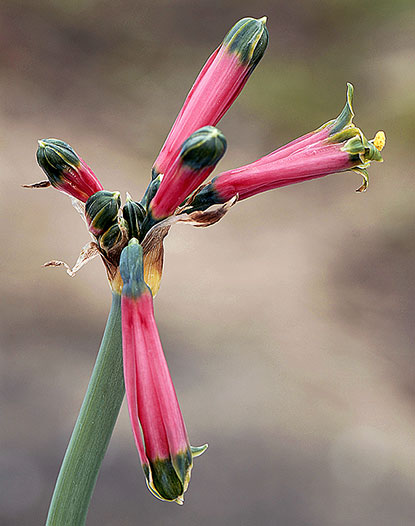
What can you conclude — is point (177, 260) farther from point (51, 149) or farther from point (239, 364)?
point (51, 149)

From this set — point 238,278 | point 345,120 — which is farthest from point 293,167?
point 238,278

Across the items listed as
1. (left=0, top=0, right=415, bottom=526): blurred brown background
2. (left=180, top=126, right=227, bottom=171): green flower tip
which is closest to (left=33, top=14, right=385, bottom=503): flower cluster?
(left=180, top=126, right=227, bottom=171): green flower tip

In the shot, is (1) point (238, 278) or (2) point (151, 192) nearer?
(2) point (151, 192)

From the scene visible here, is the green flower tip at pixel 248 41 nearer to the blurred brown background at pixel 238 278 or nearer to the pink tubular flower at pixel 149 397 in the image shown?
the pink tubular flower at pixel 149 397

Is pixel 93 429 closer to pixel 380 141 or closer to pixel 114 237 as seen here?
pixel 114 237

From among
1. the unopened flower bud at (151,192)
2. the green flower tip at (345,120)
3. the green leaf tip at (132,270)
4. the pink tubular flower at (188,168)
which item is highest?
the green flower tip at (345,120)

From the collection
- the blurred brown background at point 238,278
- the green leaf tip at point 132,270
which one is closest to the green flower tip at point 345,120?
the green leaf tip at point 132,270

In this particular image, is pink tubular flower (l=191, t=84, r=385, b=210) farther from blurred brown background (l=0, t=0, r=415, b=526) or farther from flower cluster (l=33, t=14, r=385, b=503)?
blurred brown background (l=0, t=0, r=415, b=526)

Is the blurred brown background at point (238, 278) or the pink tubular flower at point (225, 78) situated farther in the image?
the blurred brown background at point (238, 278)
